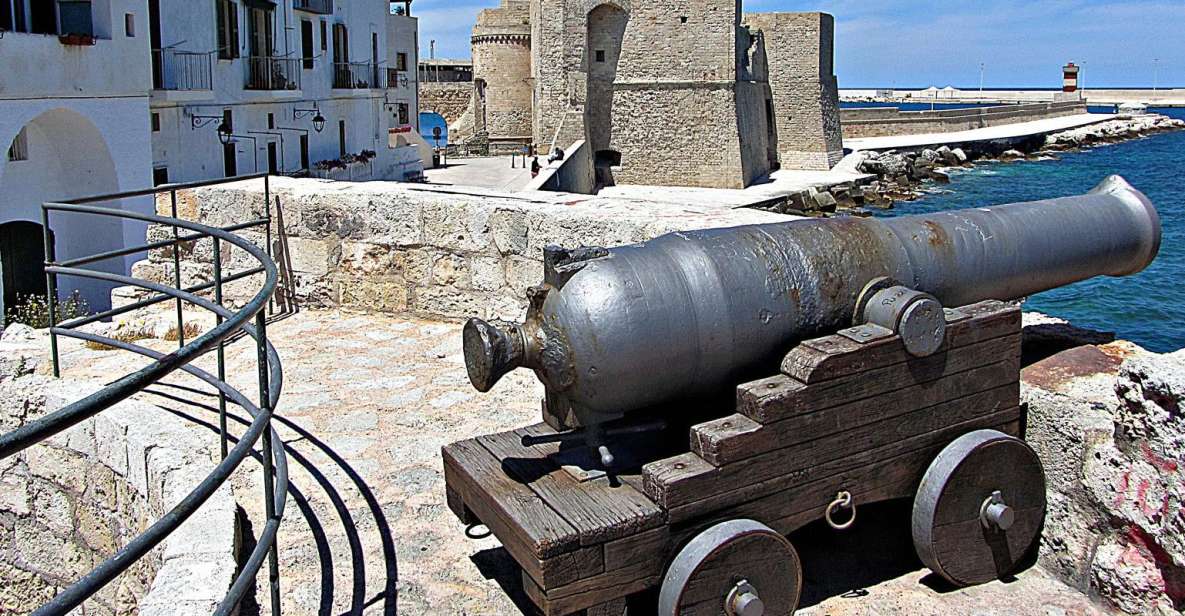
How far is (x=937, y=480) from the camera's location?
296 centimetres

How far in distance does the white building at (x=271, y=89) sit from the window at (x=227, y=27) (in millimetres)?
22

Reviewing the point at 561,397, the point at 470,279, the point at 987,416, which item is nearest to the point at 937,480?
the point at 987,416

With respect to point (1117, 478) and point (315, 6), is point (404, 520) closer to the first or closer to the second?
point (1117, 478)

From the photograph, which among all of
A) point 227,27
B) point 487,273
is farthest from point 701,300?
point 227,27

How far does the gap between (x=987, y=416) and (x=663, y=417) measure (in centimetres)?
97

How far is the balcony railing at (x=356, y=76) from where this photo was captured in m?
27.1

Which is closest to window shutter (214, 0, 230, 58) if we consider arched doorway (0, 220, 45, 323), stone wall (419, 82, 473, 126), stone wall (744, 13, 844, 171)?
arched doorway (0, 220, 45, 323)

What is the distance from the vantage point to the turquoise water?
58.8 feet

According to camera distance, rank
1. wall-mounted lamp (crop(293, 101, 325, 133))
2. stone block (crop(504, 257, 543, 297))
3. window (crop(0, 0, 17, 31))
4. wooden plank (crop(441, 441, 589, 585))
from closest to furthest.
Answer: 1. wooden plank (crop(441, 441, 589, 585))
2. stone block (crop(504, 257, 543, 297))
3. window (crop(0, 0, 17, 31))
4. wall-mounted lamp (crop(293, 101, 325, 133))

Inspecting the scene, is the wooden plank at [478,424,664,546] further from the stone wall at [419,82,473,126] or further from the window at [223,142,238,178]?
the stone wall at [419,82,473,126]

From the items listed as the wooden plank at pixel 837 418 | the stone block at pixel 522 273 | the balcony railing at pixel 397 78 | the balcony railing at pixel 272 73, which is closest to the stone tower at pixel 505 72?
the balcony railing at pixel 397 78

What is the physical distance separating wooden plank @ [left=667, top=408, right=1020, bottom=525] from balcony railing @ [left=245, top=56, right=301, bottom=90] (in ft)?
68.1

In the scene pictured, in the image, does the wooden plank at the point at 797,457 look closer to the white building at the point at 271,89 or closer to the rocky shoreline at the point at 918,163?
the white building at the point at 271,89

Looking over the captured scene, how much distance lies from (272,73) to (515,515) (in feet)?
71.3
